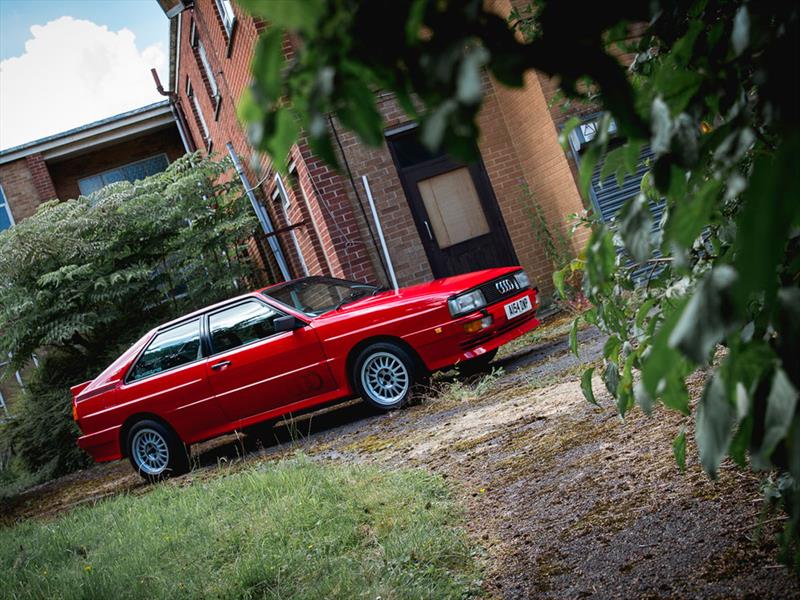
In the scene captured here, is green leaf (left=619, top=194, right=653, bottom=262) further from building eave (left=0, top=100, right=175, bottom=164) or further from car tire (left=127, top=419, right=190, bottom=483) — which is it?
building eave (left=0, top=100, right=175, bottom=164)

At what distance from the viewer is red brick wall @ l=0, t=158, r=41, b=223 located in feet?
69.5

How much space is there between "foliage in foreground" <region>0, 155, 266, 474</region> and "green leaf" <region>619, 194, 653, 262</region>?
13331 millimetres

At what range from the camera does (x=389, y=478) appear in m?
4.91

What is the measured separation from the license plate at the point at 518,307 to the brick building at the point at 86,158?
16.2 metres

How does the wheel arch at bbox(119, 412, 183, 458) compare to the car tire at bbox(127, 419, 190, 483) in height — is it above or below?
above

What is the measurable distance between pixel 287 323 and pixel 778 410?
711 centimetres

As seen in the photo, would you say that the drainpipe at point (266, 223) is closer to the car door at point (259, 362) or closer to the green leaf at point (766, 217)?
the car door at point (259, 362)

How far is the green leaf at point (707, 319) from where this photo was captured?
876mm

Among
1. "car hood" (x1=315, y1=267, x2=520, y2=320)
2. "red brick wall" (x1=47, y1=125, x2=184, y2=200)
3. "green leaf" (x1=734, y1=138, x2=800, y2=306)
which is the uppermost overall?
"red brick wall" (x1=47, y1=125, x2=184, y2=200)

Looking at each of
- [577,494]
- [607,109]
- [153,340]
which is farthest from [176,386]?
[607,109]

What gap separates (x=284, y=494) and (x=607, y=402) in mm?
2071

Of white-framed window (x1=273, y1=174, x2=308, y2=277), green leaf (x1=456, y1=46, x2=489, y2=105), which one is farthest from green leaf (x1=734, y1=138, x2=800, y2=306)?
white-framed window (x1=273, y1=174, x2=308, y2=277)

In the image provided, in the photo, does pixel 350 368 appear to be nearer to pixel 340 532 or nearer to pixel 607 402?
pixel 607 402

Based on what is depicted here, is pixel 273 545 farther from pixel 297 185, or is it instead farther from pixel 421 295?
pixel 297 185
